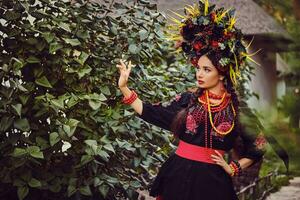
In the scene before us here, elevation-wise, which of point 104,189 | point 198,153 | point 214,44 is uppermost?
point 214,44

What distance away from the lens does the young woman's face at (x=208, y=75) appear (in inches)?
132

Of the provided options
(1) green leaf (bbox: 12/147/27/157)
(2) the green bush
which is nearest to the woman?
(2) the green bush

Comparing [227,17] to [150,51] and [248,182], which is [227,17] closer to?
[150,51]

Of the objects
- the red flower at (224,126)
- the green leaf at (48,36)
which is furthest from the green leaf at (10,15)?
the red flower at (224,126)

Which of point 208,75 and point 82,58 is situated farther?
point 82,58

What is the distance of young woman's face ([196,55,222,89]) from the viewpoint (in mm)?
3354

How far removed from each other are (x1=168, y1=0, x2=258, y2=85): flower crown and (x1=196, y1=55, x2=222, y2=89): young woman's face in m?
0.03

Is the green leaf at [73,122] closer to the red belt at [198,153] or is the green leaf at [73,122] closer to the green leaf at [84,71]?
the green leaf at [84,71]

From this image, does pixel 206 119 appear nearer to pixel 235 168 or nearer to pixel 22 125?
pixel 235 168

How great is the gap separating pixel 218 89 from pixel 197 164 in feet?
1.36

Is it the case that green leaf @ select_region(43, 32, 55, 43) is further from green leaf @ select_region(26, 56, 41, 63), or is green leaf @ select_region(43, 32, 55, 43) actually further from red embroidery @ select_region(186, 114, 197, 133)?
red embroidery @ select_region(186, 114, 197, 133)

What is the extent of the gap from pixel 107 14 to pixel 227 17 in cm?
98

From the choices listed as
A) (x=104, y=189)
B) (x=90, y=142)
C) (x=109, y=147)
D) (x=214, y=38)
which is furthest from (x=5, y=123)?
(x=214, y=38)

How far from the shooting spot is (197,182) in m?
3.31
